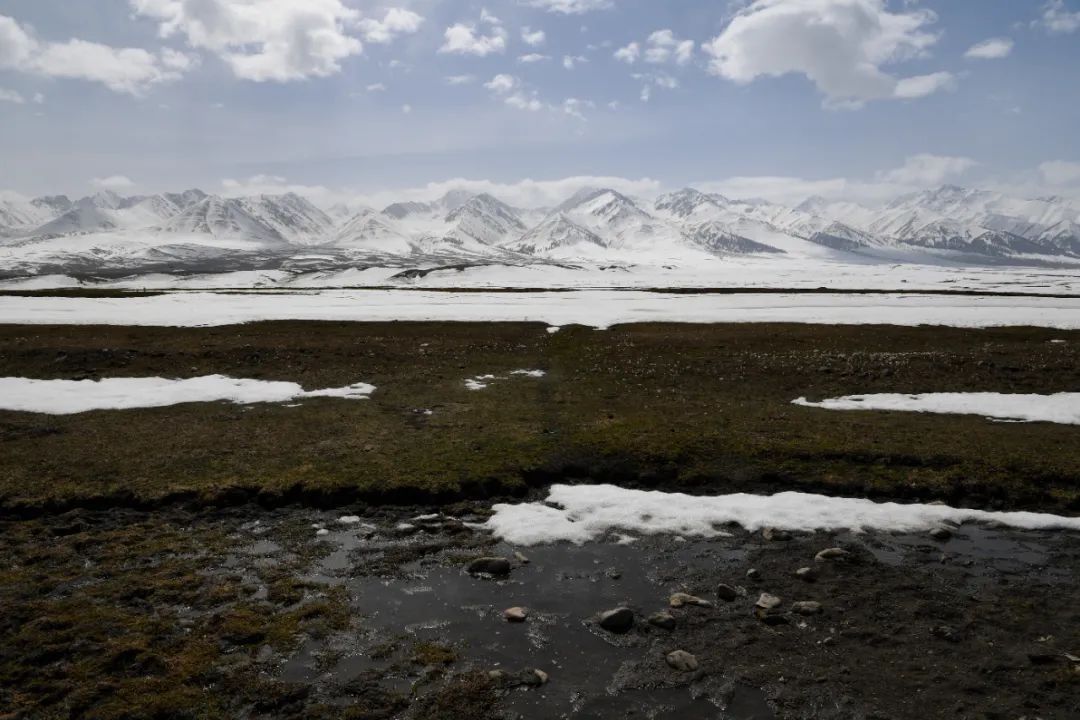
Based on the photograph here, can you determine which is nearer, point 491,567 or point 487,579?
point 487,579

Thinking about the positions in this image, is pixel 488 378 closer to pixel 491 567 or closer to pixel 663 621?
pixel 491 567

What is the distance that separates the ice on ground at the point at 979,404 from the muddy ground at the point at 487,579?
169 cm

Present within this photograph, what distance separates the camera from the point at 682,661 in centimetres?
973

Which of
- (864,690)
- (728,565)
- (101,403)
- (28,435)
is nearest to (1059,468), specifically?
(728,565)

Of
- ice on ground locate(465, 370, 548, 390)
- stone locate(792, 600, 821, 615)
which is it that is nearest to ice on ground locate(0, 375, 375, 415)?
ice on ground locate(465, 370, 548, 390)

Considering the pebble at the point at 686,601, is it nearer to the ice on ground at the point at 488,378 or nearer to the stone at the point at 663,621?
the stone at the point at 663,621

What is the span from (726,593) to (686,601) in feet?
2.67

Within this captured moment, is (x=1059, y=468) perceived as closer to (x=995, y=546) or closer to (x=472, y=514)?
(x=995, y=546)

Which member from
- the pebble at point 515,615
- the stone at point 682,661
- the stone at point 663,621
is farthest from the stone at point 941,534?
the pebble at point 515,615

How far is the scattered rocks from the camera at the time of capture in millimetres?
14250

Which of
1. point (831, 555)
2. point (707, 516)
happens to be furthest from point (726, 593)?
point (707, 516)

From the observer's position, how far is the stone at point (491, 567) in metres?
12.6

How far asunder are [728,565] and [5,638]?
1270 centimetres

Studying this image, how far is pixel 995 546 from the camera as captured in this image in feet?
45.2
